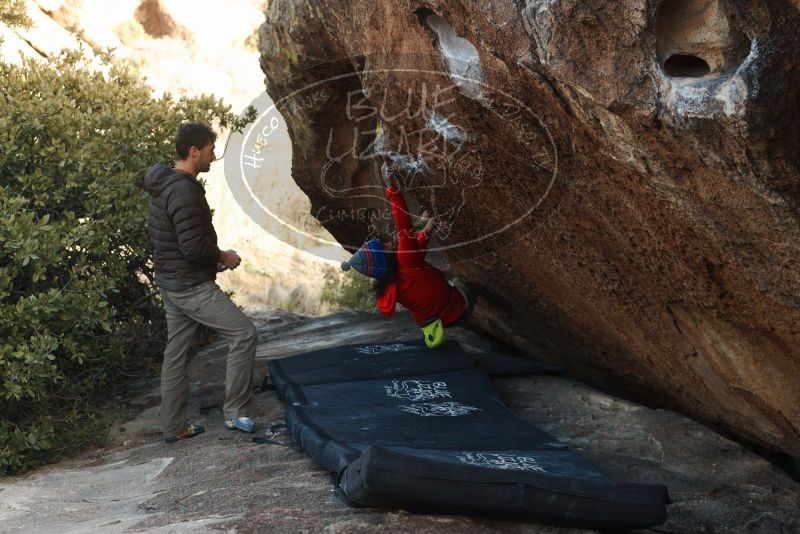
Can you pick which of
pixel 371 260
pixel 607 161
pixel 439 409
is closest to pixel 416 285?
pixel 371 260

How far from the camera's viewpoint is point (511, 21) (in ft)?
12.3

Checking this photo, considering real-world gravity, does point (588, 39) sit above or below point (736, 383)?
above

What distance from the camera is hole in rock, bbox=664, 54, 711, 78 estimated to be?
11.5ft

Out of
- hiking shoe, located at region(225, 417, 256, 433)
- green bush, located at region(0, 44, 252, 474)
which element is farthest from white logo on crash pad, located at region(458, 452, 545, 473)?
green bush, located at region(0, 44, 252, 474)

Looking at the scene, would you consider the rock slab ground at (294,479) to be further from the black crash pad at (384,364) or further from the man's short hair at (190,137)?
the man's short hair at (190,137)

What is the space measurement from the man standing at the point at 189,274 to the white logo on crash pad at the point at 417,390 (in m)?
0.92

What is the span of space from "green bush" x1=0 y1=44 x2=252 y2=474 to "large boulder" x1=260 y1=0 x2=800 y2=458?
1.39 metres

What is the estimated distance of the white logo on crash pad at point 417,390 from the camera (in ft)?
18.9

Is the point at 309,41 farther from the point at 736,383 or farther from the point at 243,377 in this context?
the point at 736,383

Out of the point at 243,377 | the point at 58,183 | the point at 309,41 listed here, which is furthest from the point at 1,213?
the point at 309,41

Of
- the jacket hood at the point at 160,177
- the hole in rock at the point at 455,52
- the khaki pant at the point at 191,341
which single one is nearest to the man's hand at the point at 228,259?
the khaki pant at the point at 191,341

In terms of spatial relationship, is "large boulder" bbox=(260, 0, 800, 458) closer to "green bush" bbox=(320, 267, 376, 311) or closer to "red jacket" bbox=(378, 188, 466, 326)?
"red jacket" bbox=(378, 188, 466, 326)

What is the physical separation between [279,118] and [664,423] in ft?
14.7

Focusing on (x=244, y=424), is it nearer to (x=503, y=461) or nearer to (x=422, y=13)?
(x=503, y=461)
